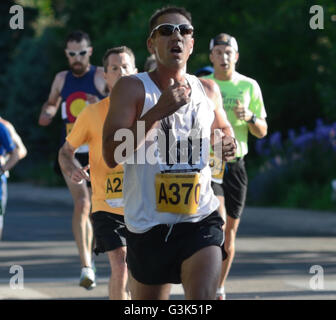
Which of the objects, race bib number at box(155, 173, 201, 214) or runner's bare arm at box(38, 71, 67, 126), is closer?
race bib number at box(155, 173, 201, 214)

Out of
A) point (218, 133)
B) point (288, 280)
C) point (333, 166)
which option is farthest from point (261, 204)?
point (218, 133)

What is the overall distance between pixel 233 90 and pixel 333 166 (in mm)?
10538

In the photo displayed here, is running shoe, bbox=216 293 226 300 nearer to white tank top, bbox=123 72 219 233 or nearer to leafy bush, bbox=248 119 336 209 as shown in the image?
white tank top, bbox=123 72 219 233

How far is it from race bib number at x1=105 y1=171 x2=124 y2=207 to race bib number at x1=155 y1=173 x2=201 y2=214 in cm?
185

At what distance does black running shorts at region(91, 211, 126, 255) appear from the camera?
7.17 metres

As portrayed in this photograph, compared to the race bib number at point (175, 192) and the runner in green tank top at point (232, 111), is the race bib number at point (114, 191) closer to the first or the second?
the runner in green tank top at point (232, 111)

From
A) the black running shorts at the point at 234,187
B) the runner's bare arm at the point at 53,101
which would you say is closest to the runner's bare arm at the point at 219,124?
the black running shorts at the point at 234,187

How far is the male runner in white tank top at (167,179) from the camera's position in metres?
5.32

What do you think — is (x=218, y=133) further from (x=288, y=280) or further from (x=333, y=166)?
(x=333, y=166)

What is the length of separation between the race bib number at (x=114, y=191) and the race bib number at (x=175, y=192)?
1852 millimetres

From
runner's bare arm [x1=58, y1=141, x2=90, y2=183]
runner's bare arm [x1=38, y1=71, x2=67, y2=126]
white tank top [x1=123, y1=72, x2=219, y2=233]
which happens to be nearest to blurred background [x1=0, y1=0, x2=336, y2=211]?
runner's bare arm [x1=38, y1=71, x2=67, y2=126]

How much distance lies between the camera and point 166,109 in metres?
5.06

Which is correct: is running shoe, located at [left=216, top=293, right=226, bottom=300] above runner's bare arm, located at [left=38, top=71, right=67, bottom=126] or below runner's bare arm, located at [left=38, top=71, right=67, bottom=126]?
below

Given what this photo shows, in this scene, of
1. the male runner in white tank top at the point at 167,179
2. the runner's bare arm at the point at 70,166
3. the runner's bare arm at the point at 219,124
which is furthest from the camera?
the runner's bare arm at the point at 70,166
